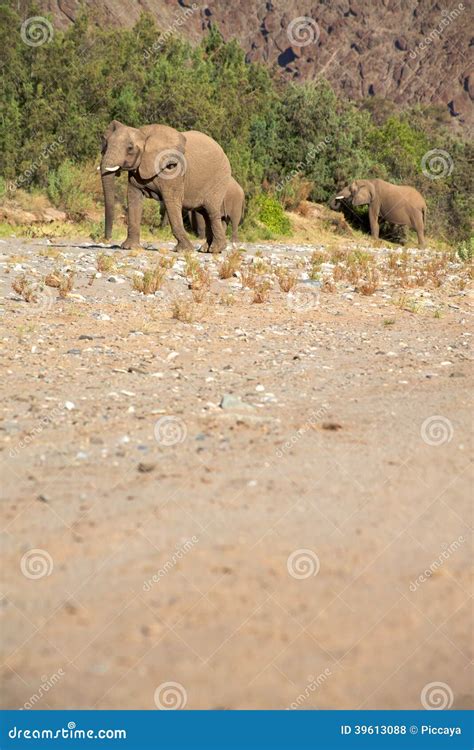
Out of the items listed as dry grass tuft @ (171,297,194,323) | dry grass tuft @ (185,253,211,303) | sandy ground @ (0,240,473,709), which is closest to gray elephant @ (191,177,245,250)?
dry grass tuft @ (185,253,211,303)

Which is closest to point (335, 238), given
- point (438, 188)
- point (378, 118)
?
point (438, 188)

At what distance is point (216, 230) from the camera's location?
1348 cm

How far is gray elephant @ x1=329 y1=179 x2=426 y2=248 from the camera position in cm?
2320

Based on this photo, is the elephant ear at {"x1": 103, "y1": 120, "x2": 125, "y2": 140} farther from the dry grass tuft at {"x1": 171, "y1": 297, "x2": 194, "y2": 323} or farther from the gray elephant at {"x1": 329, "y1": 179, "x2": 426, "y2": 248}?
the gray elephant at {"x1": 329, "y1": 179, "x2": 426, "y2": 248}

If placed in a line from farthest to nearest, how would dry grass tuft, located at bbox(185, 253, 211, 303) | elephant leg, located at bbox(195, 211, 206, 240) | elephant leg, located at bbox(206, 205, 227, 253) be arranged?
elephant leg, located at bbox(195, 211, 206, 240) → elephant leg, located at bbox(206, 205, 227, 253) → dry grass tuft, located at bbox(185, 253, 211, 303)

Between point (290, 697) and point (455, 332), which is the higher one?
point (290, 697)

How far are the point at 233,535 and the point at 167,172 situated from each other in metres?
9.74

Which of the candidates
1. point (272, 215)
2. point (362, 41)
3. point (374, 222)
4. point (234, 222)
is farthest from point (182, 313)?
point (362, 41)

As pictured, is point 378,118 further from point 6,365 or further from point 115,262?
point 6,365

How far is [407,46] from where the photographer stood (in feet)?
349

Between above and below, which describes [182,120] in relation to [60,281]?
above

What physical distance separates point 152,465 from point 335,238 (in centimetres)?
1972

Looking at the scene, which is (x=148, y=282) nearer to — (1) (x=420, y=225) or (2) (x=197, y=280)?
(2) (x=197, y=280)

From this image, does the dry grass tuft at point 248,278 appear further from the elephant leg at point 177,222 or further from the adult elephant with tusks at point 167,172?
the adult elephant with tusks at point 167,172
